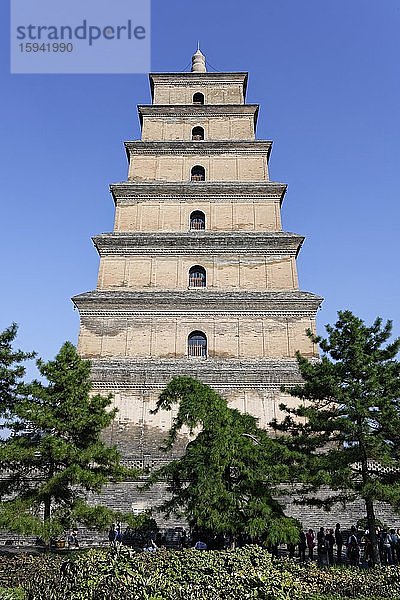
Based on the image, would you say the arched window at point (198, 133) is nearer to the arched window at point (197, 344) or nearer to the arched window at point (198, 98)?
the arched window at point (198, 98)

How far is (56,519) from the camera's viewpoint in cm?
1099

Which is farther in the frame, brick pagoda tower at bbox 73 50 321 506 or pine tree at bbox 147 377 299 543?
brick pagoda tower at bbox 73 50 321 506

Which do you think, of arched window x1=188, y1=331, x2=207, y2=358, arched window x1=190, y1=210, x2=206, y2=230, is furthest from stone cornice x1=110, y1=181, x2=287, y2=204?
arched window x1=188, y1=331, x2=207, y2=358

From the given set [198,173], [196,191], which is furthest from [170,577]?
[198,173]

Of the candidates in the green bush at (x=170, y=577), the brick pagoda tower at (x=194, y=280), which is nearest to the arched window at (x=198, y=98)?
the brick pagoda tower at (x=194, y=280)

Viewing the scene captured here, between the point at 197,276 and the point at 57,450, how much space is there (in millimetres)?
10566

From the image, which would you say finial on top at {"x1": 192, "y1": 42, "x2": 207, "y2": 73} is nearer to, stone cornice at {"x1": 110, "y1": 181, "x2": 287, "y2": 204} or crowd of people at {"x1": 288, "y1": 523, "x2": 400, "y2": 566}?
stone cornice at {"x1": 110, "y1": 181, "x2": 287, "y2": 204}

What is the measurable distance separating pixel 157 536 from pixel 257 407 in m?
6.28

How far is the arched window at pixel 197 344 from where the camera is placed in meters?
18.9

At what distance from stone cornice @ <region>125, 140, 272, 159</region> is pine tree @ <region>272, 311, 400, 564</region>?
12.5 metres

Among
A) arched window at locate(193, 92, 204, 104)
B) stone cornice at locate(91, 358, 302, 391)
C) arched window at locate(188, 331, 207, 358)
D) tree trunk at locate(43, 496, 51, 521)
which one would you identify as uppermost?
arched window at locate(193, 92, 204, 104)

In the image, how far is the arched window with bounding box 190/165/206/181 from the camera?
74.8 feet

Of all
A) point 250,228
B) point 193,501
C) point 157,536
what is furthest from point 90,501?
point 250,228

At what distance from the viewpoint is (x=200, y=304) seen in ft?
63.0
